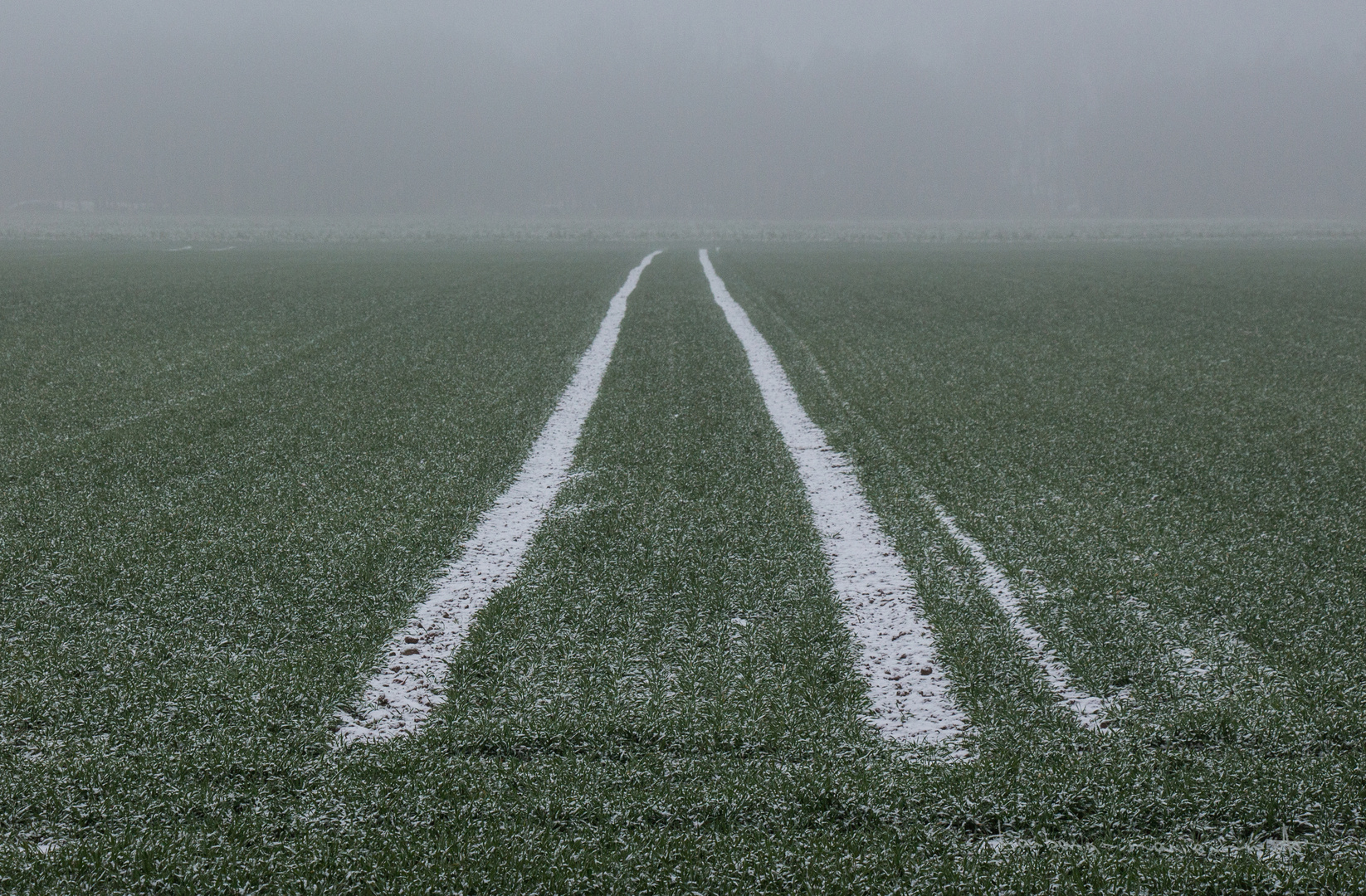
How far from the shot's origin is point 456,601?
330cm

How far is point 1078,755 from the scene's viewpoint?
2318 mm

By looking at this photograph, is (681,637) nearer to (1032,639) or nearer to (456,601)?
(456,601)

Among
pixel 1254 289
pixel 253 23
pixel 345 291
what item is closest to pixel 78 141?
pixel 253 23

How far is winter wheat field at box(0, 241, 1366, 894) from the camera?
6.66 ft

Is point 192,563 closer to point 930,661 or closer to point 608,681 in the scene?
point 608,681

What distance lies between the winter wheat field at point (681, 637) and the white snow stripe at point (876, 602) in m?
0.02

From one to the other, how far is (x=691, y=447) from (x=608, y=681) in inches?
112

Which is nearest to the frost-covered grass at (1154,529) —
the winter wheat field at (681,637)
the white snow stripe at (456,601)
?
the winter wheat field at (681,637)

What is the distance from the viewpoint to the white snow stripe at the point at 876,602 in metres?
2.57

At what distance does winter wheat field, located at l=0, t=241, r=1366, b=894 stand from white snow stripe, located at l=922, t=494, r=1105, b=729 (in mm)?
19

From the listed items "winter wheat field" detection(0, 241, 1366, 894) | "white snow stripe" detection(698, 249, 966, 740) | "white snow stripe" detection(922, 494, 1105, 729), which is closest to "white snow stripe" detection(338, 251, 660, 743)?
"winter wheat field" detection(0, 241, 1366, 894)

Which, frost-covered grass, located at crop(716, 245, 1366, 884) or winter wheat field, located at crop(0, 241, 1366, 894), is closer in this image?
winter wheat field, located at crop(0, 241, 1366, 894)

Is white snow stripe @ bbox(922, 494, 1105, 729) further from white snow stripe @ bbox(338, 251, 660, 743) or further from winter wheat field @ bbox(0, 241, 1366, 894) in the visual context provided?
white snow stripe @ bbox(338, 251, 660, 743)

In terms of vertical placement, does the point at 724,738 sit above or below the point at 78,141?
below
